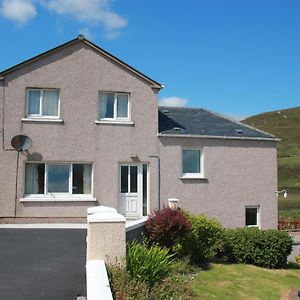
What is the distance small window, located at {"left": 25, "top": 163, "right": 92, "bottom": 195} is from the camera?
724 inches

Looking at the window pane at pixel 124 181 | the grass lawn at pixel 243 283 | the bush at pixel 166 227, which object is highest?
the window pane at pixel 124 181

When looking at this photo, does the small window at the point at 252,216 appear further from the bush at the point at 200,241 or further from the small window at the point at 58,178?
the small window at the point at 58,178

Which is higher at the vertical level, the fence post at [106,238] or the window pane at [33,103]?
the window pane at [33,103]

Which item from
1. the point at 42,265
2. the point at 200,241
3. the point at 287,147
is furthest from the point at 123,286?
the point at 287,147

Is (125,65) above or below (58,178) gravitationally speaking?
above

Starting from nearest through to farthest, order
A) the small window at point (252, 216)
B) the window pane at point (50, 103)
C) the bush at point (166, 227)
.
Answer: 1. the bush at point (166, 227)
2. the window pane at point (50, 103)
3. the small window at point (252, 216)

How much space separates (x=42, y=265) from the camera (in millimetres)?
9523

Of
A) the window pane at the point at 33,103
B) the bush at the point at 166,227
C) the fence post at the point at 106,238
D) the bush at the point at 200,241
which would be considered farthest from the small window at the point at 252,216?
the fence post at the point at 106,238

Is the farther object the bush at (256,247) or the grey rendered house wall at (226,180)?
the grey rendered house wall at (226,180)

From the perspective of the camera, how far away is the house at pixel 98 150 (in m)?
18.3

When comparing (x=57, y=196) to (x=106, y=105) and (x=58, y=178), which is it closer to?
(x=58, y=178)

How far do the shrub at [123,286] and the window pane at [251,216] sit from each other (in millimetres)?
14433

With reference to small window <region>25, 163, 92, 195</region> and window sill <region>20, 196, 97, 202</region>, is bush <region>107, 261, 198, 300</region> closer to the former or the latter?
window sill <region>20, 196, 97, 202</region>

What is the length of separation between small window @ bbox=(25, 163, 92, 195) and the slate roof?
3.77 metres
